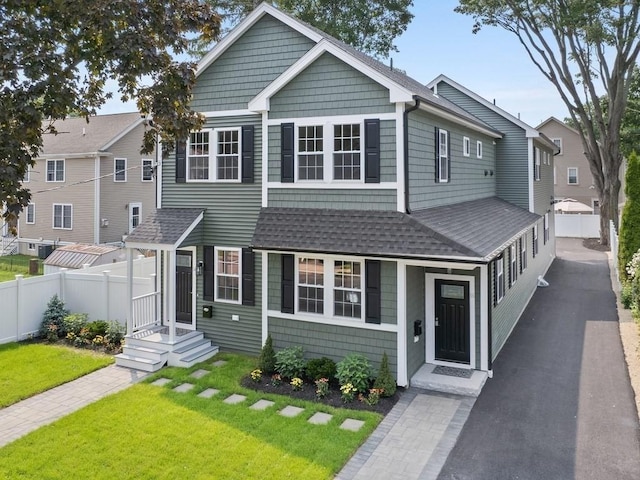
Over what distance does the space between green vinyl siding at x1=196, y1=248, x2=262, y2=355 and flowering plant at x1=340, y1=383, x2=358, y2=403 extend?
341cm

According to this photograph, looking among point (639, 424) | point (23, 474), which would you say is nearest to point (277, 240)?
point (23, 474)

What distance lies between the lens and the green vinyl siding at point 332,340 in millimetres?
10984

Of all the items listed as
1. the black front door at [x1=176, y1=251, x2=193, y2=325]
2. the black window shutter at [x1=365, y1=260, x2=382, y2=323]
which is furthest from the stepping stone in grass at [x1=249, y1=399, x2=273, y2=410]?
the black front door at [x1=176, y1=251, x2=193, y2=325]

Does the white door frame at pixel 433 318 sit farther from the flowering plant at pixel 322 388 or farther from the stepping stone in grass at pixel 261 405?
the stepping stone in grass at pixel 261 405

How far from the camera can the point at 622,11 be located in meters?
25.8

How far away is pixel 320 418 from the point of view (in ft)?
31.0

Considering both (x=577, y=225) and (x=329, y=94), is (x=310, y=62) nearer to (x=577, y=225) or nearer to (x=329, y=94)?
(x=329, y=94)

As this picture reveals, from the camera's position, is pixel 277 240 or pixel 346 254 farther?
pixel 277 240

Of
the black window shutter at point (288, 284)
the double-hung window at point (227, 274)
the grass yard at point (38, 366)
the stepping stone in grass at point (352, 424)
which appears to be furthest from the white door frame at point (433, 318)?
the grass yard at point (38, 366)

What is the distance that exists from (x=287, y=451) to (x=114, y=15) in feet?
27.4

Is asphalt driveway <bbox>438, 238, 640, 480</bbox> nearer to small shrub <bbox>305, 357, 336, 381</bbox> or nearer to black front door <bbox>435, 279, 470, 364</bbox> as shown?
black front door <bbox>435, 279, 470, 364</bbox>

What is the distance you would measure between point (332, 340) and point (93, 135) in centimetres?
2533

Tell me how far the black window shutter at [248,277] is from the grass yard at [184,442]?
2846 millimetres

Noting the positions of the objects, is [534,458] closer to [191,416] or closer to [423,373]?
[423,373]
